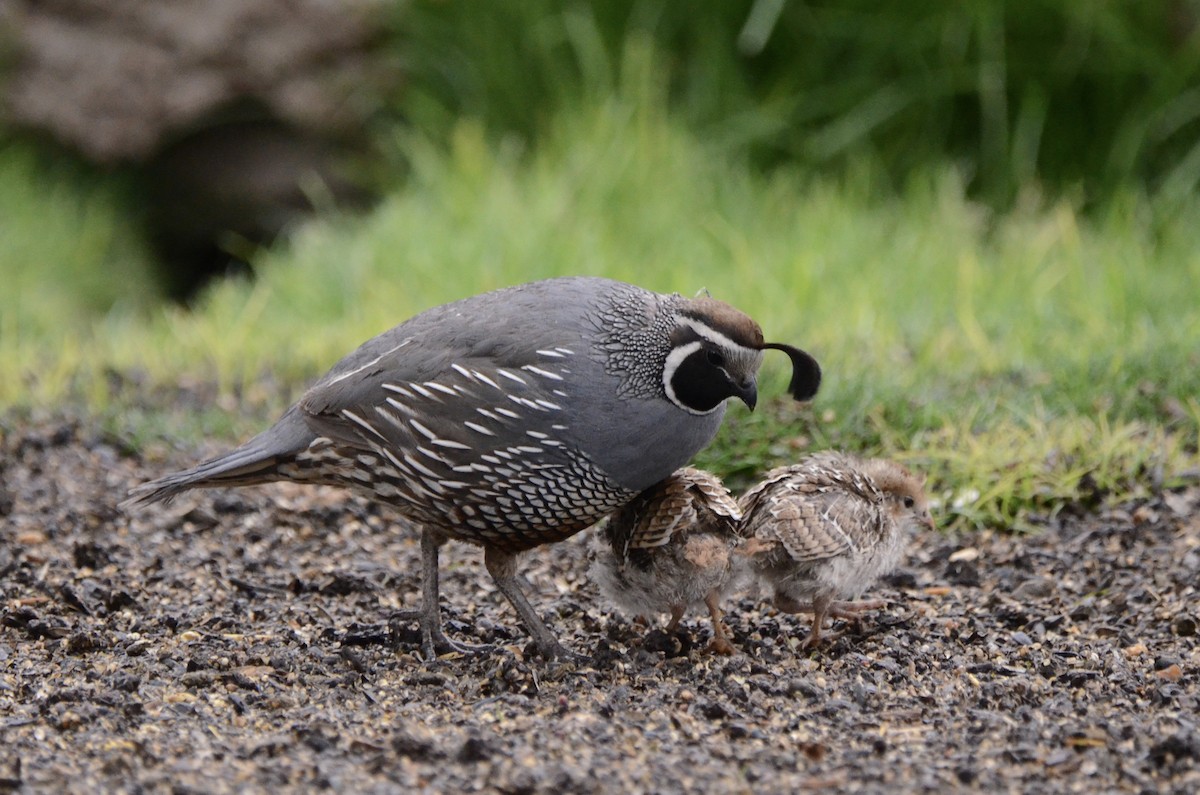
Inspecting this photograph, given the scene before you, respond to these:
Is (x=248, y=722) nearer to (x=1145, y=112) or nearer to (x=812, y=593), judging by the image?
(x=812, y=593)

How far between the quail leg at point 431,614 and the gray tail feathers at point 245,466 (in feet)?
1.59

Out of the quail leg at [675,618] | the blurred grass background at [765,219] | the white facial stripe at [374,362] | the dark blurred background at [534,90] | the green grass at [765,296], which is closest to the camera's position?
the quail leg at [675,618]

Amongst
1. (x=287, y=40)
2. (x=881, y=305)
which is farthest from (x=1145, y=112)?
(x=287, y=40)

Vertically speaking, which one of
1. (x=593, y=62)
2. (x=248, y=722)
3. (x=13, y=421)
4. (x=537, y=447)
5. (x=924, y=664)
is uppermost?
(x=593, y=62)

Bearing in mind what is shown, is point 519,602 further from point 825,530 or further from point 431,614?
point 825,530

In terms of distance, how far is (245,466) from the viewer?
4402mm

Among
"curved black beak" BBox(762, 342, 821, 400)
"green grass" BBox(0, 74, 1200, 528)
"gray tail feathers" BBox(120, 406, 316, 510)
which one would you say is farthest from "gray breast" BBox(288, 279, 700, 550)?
"green grass" BBox(0, 74, 1200, 528)

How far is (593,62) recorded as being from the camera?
9.02m

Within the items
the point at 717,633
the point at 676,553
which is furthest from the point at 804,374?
the point at 717,633

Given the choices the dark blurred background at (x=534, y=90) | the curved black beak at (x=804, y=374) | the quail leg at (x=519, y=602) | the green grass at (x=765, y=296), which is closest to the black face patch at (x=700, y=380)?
the curved black beak at (x=804, y=374)

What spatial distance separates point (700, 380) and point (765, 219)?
4.29 m

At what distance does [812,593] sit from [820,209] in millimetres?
4371

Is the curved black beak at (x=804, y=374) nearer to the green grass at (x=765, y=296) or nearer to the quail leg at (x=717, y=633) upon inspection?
the quail leg at (x=717, y=633)

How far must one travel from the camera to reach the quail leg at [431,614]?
4320 mm
